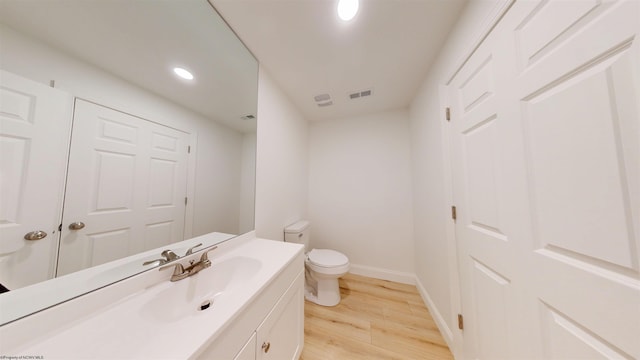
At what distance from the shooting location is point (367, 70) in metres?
1.59

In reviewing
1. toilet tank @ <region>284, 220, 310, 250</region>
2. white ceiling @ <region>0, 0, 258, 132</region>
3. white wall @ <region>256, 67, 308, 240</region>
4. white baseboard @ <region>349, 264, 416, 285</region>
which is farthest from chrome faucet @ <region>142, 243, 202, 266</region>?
white baseboard @ <region>349, 264, 416, 285</region>

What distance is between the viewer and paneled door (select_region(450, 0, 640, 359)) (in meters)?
0.45

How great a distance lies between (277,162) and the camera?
1.75 m

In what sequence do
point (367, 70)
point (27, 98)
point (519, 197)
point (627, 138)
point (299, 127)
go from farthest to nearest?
point (299, 127) → point (367, 70) → point (519, 197) → point (27, 98) → point (627, 138)

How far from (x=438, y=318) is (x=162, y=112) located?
7.94 feet

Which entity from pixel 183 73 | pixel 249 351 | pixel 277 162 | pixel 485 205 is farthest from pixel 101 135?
pixel 485 205

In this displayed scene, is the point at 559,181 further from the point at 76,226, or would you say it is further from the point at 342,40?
the point at 76,226

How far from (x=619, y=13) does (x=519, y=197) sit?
1.89 ft

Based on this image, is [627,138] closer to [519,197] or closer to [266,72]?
[519,197]

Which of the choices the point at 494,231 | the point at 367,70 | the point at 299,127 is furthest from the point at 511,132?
the point at 299,127

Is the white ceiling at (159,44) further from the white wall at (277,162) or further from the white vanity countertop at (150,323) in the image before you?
the white vanity countertop at (150,323)

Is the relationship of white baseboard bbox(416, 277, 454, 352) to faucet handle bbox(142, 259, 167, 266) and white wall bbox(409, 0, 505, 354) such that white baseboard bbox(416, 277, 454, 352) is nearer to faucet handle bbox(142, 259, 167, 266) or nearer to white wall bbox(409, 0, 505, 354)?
white wall bbox(409, 0, 505, 354)

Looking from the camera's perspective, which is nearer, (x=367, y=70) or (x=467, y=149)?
(x=467, y=149)

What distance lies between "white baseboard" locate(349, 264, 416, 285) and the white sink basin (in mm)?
1685
